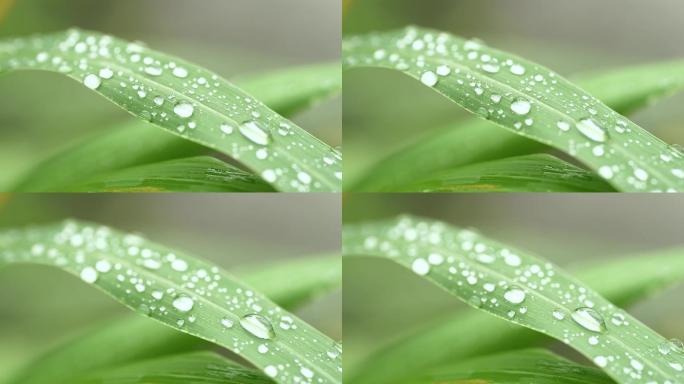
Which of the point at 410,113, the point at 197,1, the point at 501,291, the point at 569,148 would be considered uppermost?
the point at 197,1

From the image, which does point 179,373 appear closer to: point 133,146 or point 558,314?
point 133,146

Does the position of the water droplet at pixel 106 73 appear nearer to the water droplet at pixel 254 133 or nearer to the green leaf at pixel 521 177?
the water droplet at pixel 254 133

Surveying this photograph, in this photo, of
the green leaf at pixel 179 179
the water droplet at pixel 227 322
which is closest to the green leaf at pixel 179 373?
the water droplet at pixel 227 322

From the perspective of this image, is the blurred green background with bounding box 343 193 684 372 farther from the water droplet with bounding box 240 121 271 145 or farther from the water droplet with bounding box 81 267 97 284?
the water droplet with bounding box 81 267 97 284

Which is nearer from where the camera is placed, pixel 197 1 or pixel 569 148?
pixel 569 148

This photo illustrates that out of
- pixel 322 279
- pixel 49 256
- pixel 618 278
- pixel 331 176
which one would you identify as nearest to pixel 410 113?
pixel 331 176

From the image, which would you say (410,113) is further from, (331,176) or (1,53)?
(1,53)
